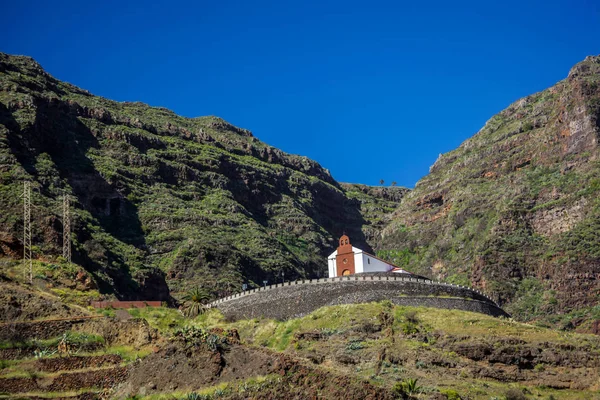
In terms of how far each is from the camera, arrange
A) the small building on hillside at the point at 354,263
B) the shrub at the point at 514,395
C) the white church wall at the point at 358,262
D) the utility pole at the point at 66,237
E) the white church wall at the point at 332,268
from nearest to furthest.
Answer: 1. the shrub at the point at 514,395
2. the utility pole at the point at 66,237
3. the white church wall at the point at 358,262
4. the small building on hillside at the point at 354,263
5. the white church wall at the point at 332,268

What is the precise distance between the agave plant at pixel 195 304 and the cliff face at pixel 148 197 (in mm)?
7056

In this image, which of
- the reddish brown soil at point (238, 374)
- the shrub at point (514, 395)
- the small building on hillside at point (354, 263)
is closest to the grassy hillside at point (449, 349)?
the shrub at point (514, 395)

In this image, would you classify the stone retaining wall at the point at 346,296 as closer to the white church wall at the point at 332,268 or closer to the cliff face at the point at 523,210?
the white church wall at the point at 332,268

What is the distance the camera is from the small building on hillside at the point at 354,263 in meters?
90.2

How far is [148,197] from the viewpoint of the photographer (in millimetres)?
119125

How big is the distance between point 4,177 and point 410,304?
154 ft

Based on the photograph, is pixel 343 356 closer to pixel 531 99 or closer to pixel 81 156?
pixel 81 156

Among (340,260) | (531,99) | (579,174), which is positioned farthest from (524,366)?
(531,99)

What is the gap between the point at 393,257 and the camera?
5541 inches

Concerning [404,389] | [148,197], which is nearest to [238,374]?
[404,389]

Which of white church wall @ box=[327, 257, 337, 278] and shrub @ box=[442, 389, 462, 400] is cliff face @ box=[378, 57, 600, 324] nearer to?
white church wall @ box=[327, 257, 337, 278]

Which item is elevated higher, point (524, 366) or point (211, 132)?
point (211, 132)

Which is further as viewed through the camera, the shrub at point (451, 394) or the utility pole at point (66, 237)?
the utility pole at point (66, 237)

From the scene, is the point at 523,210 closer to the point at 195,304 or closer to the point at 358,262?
the point at 358,262
